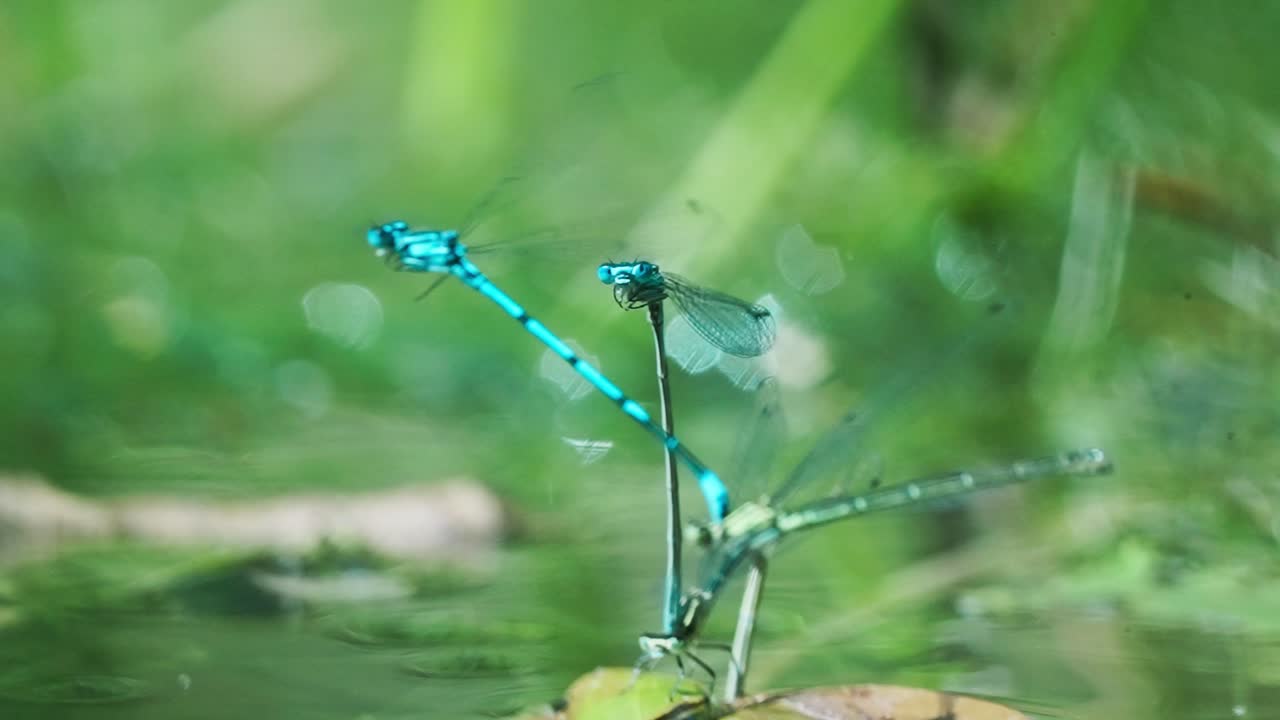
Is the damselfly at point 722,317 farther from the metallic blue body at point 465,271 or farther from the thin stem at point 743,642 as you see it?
the thin stem at point 743,642

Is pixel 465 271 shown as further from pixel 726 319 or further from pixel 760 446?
pixel 760 446

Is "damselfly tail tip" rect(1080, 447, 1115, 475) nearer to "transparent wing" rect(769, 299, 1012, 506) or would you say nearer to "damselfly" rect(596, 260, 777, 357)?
"transparent wing" rect(769, 299, 1012, 506)

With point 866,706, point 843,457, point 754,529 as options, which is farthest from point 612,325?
point 866,706

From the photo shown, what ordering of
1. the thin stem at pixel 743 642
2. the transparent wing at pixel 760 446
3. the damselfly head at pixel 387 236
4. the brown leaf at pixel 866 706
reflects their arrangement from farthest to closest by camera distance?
the transparent wing at pixel 760 446, the damselfly head at pixel 387 236, the thin stem at pixel 743 642, the brown leaf at pixel 866 706

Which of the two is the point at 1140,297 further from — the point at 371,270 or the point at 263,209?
the point at 263,209

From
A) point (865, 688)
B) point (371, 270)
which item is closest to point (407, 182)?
point (371, 270)

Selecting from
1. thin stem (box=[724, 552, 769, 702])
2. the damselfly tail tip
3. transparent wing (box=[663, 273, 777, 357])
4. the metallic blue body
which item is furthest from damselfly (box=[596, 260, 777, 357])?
the damselfly tail tip

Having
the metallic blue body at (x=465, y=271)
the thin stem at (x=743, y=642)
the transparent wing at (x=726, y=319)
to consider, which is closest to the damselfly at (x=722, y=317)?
the transparent wing at (x=726, y=319)

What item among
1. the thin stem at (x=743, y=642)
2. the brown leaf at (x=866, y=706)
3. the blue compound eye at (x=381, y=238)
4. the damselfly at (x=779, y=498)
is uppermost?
the blue compound eye at (x=381, y=238)
